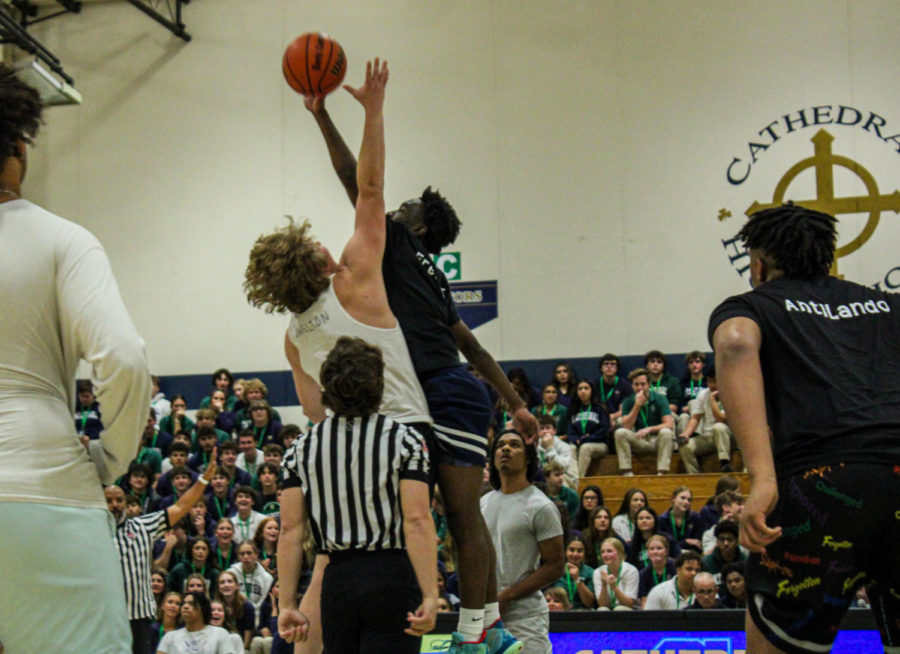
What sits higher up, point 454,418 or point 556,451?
point 454,418

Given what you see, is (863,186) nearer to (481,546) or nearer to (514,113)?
(514,113)

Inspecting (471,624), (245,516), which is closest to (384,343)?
(471,624)

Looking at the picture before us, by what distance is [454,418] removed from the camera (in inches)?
180

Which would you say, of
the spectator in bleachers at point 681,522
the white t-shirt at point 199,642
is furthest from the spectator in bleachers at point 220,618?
the spectator in bleachers at point 681,522

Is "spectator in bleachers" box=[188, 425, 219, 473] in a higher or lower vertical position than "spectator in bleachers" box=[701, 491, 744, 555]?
higher

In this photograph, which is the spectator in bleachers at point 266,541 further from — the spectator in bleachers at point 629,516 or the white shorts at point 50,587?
the white shorts at point 50,587

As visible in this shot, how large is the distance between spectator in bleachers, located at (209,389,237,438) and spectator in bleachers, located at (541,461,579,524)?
522 cm

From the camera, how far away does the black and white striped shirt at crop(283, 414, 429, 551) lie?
3.82 meters

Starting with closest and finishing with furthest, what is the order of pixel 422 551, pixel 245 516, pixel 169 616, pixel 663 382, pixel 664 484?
pixel 422 551 < pixel 169 616 < pixel 245 516 < pixel 664 484 < pixel 663 382

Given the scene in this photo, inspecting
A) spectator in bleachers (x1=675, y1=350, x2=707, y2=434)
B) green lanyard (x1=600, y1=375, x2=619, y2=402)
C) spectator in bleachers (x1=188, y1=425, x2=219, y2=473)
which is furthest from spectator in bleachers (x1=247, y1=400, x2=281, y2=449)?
spectator in bleachers (x1=675, y1=350, x2=707, y2=434)

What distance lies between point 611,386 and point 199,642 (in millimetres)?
7198

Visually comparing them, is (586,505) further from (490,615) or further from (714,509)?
(490,615)

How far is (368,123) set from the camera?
4.38 metres

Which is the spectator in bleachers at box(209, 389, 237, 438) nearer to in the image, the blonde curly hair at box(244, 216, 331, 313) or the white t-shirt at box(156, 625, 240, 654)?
the white t-shirt at box(156, 625, 240, 654)
